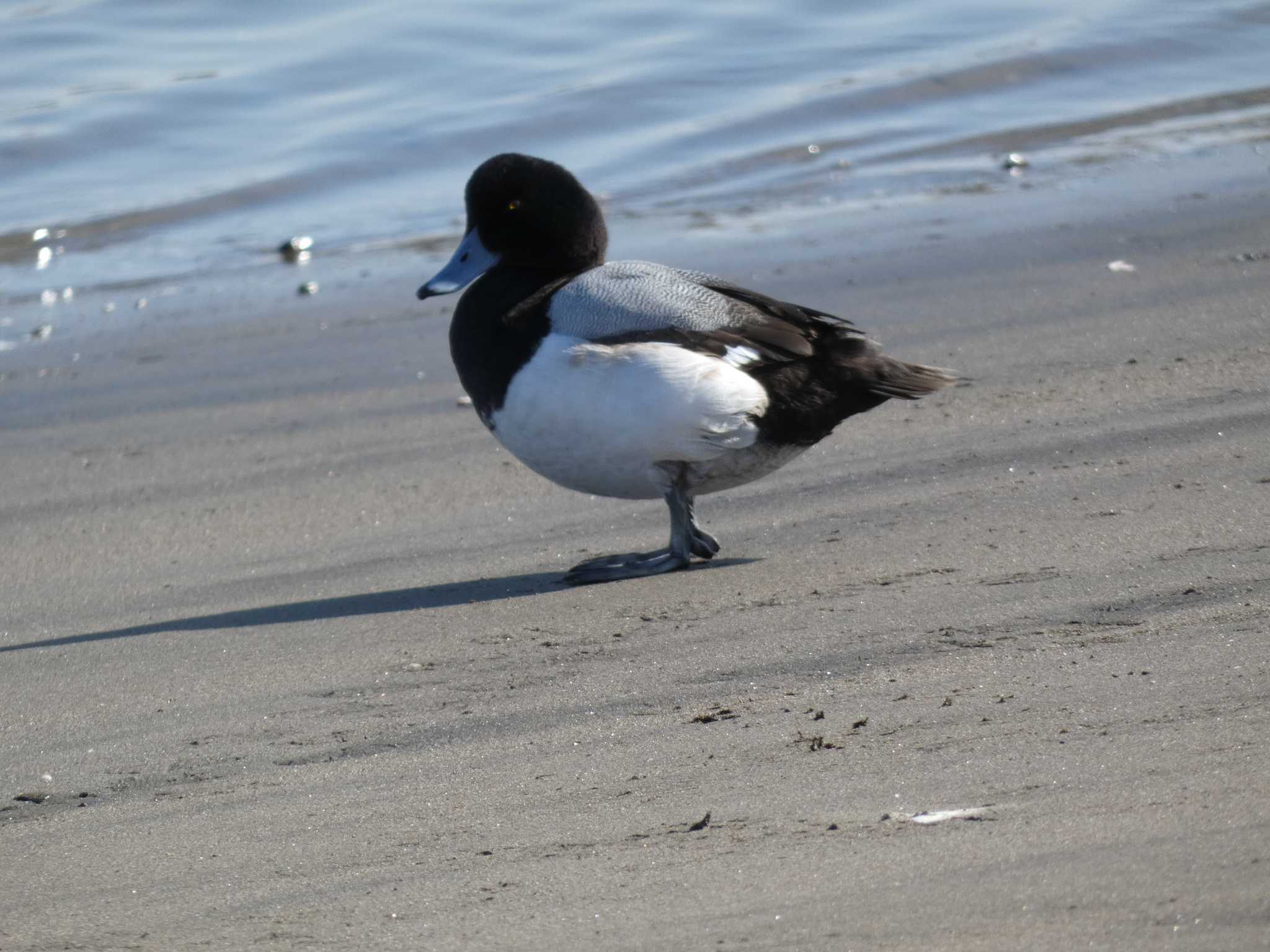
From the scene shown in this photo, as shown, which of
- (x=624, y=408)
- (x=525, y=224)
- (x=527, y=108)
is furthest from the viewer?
(x=527, y=108)

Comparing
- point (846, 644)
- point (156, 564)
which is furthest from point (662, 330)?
point (156, 564)

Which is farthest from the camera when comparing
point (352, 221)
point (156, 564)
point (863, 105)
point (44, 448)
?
point (863, 105)

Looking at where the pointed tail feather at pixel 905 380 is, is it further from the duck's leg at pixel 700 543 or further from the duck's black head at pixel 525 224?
the duck's black head at pixel 525 224

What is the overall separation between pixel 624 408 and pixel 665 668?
889 mm

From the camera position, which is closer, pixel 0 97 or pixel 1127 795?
pixel 1127 795

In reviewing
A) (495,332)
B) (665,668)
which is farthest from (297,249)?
(665,668)

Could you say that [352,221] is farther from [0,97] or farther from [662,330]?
[662,330]

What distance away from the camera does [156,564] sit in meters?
4.63

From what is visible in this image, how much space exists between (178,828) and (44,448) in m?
3.33

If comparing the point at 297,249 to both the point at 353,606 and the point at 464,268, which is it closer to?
the point at 464,268

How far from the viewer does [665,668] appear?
11.1 feet

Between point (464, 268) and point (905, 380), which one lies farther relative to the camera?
point (464, 268)

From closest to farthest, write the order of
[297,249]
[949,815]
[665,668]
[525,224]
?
[949,815] < [665,668] < [525,224] < [297,249]

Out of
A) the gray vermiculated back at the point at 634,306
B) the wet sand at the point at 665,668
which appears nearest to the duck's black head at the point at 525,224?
the gray vermiculated back at the point at 634,306
